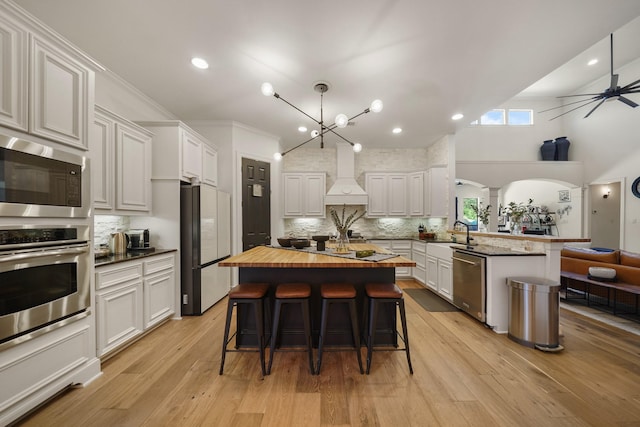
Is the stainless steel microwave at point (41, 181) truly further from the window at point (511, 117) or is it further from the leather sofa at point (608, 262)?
the window at point (511, 117)

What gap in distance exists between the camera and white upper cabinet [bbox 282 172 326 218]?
5547mm

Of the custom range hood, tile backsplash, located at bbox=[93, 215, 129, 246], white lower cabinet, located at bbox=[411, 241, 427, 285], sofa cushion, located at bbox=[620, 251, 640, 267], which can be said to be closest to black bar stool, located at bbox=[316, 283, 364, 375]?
tile backsplash, located at bbox=[93, 215, 129, 246]

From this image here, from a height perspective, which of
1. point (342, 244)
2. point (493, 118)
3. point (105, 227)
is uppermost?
point (493, 118)

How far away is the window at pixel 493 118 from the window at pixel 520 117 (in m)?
0.25

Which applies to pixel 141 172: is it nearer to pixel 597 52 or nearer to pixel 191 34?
pixel 191 34

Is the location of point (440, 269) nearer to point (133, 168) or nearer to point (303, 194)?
point (303, 194)

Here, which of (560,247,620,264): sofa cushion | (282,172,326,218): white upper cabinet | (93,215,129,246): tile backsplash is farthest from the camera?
(282,172,326,218): white upper cabinet

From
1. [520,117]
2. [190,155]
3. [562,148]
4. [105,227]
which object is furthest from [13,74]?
[562,148]

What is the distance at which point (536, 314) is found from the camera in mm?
2475

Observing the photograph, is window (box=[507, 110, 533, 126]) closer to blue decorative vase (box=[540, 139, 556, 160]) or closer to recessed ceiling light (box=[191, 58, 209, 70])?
blue decorative vase (box=[540, 139, 556, 160])

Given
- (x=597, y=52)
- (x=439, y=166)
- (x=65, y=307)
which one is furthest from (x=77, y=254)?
(x=597, y=52)

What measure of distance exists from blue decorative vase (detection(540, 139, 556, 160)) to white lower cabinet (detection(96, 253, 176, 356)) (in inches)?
398

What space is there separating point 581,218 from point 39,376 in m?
11.1

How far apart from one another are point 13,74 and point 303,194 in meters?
4.35
